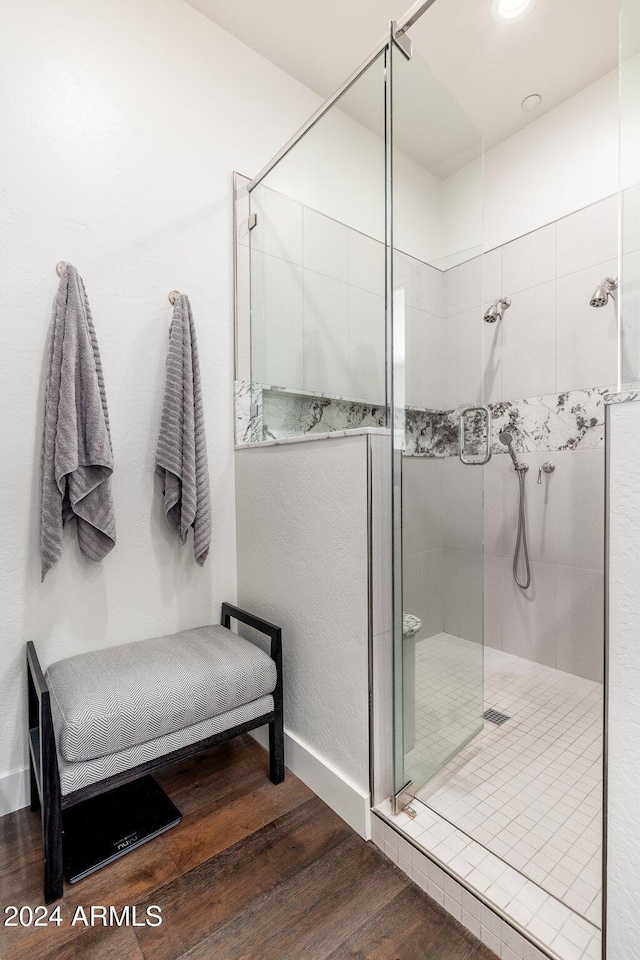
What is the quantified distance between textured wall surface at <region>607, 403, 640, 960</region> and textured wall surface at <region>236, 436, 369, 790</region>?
0.60 metres

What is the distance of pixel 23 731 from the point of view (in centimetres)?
140

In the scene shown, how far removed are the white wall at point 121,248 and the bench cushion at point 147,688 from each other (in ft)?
0.60

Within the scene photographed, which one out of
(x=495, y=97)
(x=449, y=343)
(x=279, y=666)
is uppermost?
(x=495, y=97)

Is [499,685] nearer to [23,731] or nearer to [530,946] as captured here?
[530,946]

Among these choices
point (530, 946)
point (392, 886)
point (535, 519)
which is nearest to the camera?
point (530, 946)

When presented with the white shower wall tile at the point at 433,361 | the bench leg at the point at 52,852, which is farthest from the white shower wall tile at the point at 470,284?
the bench leg at the point at 52,852

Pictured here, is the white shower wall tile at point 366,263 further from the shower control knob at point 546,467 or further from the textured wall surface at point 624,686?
the shower control knob at point 546,467

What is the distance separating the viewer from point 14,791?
1386mm

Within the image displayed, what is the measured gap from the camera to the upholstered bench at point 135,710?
1.09m

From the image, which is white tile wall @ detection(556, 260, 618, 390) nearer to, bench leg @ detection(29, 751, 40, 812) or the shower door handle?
the shower door handle

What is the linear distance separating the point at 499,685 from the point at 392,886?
3.88ft

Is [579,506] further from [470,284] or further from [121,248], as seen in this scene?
[121,248]

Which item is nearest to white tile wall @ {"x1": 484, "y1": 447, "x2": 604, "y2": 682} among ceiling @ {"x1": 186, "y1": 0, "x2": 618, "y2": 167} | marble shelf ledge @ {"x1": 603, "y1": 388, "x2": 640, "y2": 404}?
marble shelf ledge @ {"x1": 603, "y1": 388, "x2": 640, "y2": 404}

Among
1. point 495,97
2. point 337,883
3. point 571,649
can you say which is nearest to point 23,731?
point 337,883
